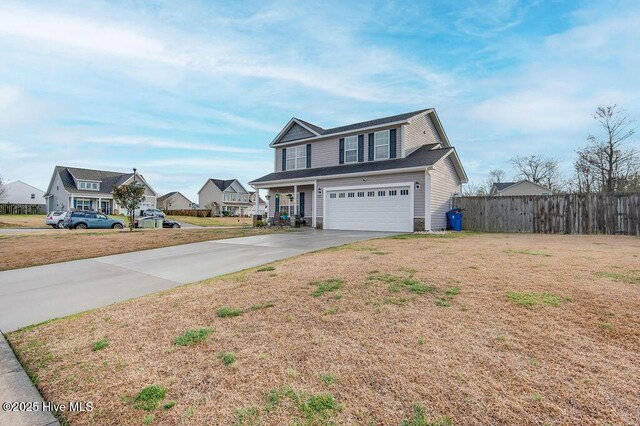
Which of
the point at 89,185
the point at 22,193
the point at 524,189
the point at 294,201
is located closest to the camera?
the point at 294,201

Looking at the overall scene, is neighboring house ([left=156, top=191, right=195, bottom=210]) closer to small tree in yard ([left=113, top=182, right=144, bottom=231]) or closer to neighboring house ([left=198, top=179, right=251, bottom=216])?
neighboring house ([left=198, top=179, right=251, bottom=216])

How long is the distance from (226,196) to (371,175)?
44342 mm

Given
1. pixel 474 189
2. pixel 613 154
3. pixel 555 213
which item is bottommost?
pixel 555 213

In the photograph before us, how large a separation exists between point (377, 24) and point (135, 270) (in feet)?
41.3

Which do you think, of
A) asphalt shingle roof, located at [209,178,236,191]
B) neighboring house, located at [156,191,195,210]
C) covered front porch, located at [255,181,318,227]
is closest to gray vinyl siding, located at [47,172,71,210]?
neighboring house, located at [156,191,195,210]

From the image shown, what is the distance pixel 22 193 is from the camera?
5619 centimetres

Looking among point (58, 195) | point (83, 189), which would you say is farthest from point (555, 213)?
point (58, 195)

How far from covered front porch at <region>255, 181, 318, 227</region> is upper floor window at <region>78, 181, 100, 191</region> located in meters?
35.8

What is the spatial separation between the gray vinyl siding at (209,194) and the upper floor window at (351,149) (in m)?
41.6

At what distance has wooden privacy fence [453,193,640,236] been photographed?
14055 mm

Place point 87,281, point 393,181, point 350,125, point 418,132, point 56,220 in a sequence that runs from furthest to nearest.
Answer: point 56,220, point 350,125, point 418,132, point 393,181, point 87,281

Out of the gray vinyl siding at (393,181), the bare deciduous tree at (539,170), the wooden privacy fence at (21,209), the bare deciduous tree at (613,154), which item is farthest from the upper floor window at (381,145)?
the wooden privacy fence at (21,209)

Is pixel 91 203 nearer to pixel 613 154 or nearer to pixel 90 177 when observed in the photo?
pixel 90 177

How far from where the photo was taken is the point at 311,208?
20547 mm
